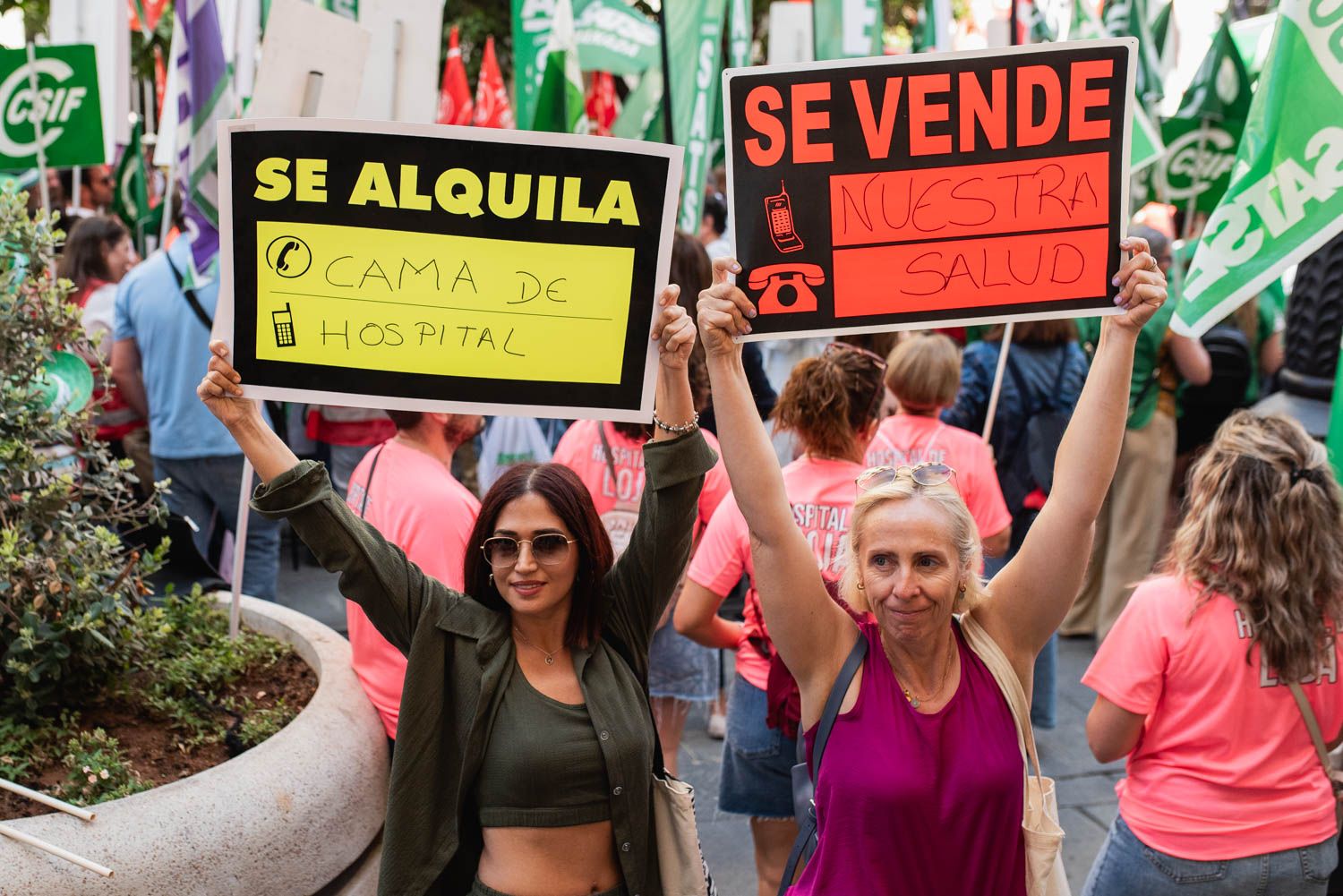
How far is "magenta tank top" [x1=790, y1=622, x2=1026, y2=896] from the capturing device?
221 centimetres

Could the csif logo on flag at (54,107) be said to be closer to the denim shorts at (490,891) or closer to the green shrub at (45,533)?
the green shrub at (45,533)

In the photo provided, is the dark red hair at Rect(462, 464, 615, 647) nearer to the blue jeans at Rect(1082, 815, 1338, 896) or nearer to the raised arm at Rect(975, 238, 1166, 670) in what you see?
the raised arm at Rect(975, 238, 1166, 670)

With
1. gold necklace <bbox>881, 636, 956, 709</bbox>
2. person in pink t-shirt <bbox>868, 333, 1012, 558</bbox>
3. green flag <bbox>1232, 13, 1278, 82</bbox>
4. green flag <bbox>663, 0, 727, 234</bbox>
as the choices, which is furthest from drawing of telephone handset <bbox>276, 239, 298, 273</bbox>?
green flag <bbox>1232, 13, 1278, 82</bbox>

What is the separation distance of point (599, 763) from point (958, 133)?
1500mm

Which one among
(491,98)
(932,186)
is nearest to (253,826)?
(932,186)

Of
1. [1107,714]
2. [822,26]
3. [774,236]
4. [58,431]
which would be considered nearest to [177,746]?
[58,431]

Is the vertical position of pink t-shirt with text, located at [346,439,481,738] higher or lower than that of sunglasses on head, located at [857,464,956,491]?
lower

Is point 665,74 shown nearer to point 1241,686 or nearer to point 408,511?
point 408,511

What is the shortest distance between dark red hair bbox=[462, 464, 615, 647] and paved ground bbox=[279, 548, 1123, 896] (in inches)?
79.6

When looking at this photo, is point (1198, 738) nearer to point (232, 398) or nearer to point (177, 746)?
point (232, 398)

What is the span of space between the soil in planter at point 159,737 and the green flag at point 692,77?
3678 millimetres

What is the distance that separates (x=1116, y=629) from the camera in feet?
9.51

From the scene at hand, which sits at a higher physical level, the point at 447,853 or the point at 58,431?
the point at 58,431

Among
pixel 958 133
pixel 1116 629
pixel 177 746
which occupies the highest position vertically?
pixel 958 133
